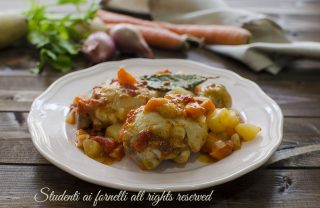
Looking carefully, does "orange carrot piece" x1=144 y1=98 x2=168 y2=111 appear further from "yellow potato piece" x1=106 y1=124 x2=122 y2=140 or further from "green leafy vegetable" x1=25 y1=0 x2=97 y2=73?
"green leafy vegetable" x1=25 y1=0 x2=97 y2=73

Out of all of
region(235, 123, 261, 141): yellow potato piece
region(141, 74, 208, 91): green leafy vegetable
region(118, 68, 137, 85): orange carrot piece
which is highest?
region(118, 68, 137, 85): orange carrot piece

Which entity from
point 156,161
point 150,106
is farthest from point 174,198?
point 150,106

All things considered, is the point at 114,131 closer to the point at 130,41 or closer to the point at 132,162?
the point at 132,162

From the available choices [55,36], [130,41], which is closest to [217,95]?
[130,41]

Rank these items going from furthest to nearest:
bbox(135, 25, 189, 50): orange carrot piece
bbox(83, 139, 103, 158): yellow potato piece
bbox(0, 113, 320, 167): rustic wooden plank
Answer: bbox(135, 25, 189, 50): orange carrot piece
bbox(0, 113, 320, 167): rustic wooden plank
bbox(83, 139, 103, 158): yellow potato piece

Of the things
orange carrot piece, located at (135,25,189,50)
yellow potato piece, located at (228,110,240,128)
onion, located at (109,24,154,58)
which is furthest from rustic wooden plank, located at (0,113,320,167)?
orange carrot piece, located at (135,25,189,50)

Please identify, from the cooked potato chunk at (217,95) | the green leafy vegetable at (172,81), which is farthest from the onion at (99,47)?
the cooked potato chunk at (217,95)

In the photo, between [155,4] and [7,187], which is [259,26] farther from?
[7,187]
